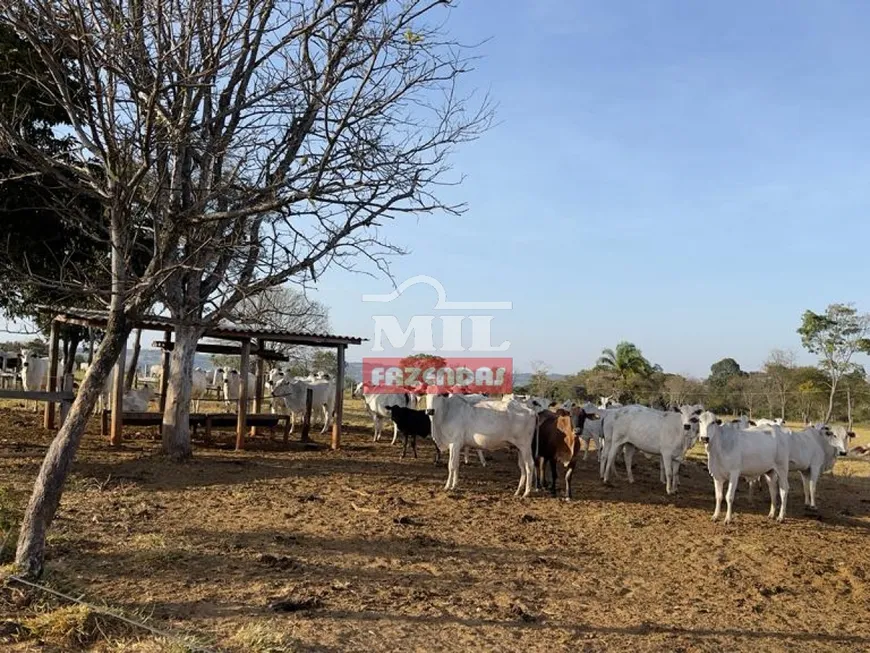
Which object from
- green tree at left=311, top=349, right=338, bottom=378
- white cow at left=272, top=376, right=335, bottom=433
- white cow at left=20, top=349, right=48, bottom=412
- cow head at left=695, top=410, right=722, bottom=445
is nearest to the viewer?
cow head at left=695, top=410, right=722, bottom=445

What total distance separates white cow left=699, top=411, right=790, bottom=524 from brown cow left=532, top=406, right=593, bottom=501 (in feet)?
7.05

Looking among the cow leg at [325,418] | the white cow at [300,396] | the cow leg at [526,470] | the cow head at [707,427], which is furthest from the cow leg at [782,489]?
the cow leg at [325,418]

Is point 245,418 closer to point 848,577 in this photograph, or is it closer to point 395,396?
point 395,396

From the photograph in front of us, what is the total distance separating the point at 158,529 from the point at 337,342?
9.53 metres

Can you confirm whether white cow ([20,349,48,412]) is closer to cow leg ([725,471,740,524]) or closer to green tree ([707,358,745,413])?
cow leg ([725,471,740,524])

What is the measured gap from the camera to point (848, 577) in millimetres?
8633

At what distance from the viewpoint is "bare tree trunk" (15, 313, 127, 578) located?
6.24 meters

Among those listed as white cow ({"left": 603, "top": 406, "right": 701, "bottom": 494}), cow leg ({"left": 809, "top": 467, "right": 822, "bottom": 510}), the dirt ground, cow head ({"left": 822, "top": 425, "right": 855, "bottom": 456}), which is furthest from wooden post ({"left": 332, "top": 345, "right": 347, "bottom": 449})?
cow head ({"left": 822, "top": 425, "right": 855, "bottom": 456})

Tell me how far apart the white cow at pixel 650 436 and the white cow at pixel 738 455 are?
4.39ft

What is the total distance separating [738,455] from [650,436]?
302cm

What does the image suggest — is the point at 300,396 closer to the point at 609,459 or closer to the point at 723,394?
the point at 609,459

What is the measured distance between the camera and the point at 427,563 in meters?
7.99

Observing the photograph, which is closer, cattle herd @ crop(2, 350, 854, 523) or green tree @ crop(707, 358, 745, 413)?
cattle herd @ crop(2, 350, 854, 523)

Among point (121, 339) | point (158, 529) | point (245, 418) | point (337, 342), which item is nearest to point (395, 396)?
point (337, 342)
